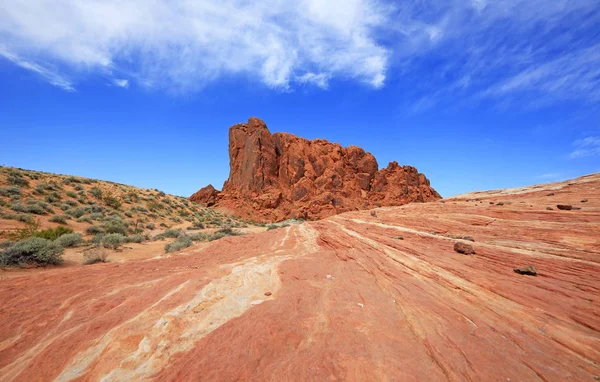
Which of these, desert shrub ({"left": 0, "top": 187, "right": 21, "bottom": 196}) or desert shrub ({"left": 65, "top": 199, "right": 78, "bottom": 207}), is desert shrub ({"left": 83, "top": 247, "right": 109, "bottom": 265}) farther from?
desert shrub ({"left": 65, "top": 199, "right": 78, "bottom": 207})

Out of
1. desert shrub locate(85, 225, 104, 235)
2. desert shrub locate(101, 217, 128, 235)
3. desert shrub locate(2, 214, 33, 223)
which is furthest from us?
desert shrub locate(101, 217, 128, 235)

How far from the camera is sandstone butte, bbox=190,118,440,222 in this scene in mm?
52094

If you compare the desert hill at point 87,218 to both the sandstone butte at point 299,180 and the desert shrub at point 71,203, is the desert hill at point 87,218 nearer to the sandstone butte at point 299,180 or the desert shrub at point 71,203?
the desert shrub at point 71,203

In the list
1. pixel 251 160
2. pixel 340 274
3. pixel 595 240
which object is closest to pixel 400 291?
pixel 340 274

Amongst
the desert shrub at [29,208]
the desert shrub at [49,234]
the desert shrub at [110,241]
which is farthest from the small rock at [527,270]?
the desert shrub at [29,208]

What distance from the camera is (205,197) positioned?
56031 millimetres

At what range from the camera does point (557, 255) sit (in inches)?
252

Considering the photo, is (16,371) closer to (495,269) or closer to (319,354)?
(319,354)

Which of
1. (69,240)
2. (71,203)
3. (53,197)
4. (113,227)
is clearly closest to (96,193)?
(71,203)

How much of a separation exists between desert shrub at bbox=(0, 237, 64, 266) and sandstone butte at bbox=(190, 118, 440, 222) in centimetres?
3945

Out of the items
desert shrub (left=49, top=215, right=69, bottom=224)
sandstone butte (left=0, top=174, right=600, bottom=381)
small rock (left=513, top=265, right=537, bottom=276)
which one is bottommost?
sandstone butte (left=0, top=174, right=600, bottom=381)

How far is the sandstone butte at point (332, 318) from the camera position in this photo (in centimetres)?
329

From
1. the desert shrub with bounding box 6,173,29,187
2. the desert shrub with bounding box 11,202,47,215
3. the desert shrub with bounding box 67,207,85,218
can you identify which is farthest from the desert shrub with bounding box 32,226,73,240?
the desert shrub with bounding box 6,173,29,187

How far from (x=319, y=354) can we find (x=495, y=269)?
5.26 meters
